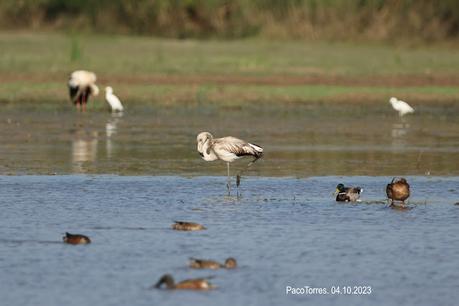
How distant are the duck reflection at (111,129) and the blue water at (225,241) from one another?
2852 mm

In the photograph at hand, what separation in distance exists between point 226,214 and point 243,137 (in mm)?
6798

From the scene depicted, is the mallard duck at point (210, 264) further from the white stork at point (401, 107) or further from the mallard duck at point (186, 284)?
the white stork at point (401, 107)

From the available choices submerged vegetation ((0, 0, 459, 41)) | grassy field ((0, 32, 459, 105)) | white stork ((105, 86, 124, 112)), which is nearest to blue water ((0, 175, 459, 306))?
white stork ((105, 86, 124, 112))

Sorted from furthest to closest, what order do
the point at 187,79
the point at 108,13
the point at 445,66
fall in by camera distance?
the point at 108,13 → the point at 445,66 → the point at 187,79

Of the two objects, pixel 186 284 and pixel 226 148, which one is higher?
pixel 226 148

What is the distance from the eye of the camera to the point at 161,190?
45.3 feet

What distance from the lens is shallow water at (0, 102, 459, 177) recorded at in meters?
15.8

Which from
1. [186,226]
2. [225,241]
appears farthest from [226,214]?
[225,241]

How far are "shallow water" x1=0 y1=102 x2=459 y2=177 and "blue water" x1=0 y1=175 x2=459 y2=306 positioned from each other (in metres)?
1.13

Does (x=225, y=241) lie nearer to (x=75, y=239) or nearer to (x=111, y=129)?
(x=75, y=239)

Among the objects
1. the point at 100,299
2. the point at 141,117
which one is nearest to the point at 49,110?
the point at 141,117

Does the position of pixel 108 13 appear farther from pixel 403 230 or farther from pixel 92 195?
pixel 403 230

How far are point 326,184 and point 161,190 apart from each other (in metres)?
1.82

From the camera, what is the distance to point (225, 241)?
10773 mm
